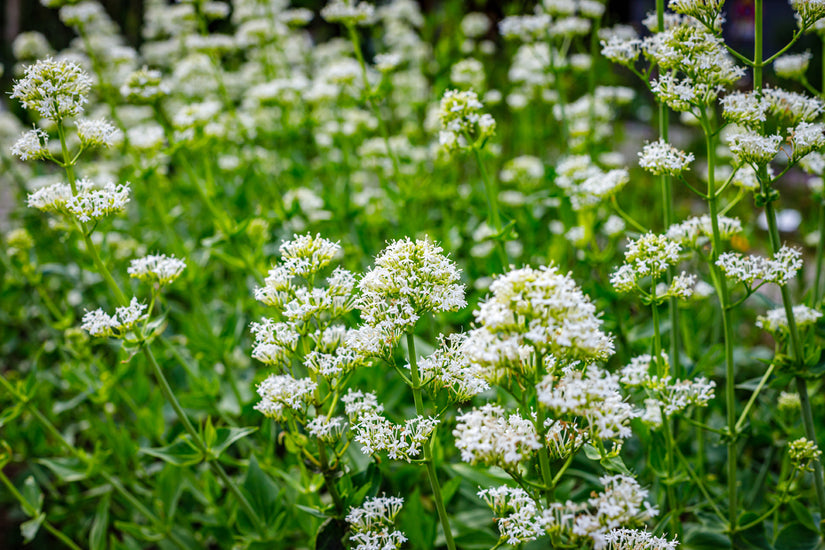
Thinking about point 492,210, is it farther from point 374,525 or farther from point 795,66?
point 795,66

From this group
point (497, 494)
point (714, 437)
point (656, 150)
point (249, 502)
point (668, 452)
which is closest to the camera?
point (497, 494)

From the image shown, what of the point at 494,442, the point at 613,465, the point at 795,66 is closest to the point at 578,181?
the point at 795,66

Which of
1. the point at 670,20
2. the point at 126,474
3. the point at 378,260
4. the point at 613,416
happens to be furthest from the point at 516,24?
the point at 126,474

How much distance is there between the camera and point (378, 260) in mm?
1865

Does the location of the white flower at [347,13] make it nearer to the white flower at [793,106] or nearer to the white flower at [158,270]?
the white flower at [158,270]

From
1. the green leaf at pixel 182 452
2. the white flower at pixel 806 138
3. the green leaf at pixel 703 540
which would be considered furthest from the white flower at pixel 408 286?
the green leaf at pixel 703 540

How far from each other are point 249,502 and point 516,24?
359 centimetres

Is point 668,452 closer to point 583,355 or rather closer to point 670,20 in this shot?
point 583,355

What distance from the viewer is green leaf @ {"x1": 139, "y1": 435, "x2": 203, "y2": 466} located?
247cm

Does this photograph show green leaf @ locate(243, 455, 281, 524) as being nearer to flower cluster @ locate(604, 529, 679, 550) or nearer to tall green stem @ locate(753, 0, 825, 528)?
flower cluster @ locate(604, 529, 679, 550)

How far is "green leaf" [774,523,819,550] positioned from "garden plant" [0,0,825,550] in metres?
0.02

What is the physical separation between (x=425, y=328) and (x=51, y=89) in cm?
299

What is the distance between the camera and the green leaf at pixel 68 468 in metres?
3.24

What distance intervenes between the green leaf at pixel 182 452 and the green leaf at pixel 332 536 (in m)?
0.68
